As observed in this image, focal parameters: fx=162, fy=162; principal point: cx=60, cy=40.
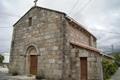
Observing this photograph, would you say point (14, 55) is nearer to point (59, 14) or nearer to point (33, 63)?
point (33, 63)

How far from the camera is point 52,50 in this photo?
13695 millimetres

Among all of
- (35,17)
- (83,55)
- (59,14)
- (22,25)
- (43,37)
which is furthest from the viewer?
(22,25)

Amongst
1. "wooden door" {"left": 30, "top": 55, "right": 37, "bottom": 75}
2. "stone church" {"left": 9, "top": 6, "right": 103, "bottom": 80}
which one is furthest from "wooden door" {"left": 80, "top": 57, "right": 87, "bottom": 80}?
"wooden door" {"left": 30, "top": 55, "right": 37, "bottom": 75}

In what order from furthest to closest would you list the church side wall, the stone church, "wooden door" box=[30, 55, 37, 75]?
"wooden door" box=[30, 55, 37, 75] → the stone church → the church side wall

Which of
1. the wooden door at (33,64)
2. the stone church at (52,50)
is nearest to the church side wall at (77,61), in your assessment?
the stone church at (52,50)

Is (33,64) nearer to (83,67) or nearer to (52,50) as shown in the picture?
(52,50)

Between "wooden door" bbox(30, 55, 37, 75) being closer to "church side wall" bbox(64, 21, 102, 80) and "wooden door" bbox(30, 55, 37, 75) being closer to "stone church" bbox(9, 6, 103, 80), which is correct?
"stone church" bbox(9, 6, 103, 80)

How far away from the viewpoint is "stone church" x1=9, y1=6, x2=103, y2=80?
12.7m

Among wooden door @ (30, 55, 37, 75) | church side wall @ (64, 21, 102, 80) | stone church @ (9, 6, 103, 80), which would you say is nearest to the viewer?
church side wall @ (64, 21, 102, 80)

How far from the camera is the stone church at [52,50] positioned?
41.7 feet

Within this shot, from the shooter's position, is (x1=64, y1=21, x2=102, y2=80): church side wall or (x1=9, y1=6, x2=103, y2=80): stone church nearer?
(x1=64, y1=21, x2=102, y2=80): church side wall

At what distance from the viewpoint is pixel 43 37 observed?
1477 cm

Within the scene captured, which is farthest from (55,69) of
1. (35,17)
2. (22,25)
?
(22,25)

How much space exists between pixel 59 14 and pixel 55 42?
2.40 m
